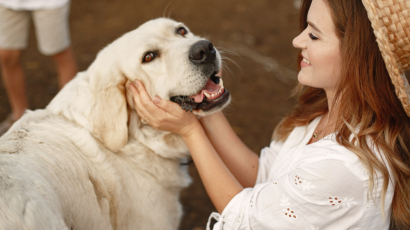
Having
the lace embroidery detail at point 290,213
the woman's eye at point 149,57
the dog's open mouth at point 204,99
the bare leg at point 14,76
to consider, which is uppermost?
the woman's eye at point 149,57

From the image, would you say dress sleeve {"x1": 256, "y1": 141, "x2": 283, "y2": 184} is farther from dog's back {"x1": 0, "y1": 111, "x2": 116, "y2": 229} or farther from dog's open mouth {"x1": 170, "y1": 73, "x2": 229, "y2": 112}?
dog's back {"x1": 0, "y1": 111, "x2": 116, "y2": 229}

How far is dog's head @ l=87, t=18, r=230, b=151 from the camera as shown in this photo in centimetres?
198

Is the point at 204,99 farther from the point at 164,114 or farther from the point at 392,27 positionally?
the point at 392,27

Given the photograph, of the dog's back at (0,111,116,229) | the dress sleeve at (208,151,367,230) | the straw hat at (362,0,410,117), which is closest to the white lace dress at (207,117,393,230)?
the dress sleeve at (208,151,367,230)

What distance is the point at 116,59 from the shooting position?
2076mm

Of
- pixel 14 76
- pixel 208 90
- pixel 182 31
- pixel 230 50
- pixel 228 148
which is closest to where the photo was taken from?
pixel 208 90

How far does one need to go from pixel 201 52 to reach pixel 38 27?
8.28 ft

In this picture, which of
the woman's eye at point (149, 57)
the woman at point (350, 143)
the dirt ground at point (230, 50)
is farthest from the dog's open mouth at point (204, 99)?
the dirt ground at point (230, 50)

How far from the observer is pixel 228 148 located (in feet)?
7.33

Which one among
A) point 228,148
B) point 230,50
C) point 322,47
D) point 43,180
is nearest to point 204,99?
point 228,148

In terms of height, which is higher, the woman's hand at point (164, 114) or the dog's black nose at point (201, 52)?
the dog's black nose at point (201, 52)

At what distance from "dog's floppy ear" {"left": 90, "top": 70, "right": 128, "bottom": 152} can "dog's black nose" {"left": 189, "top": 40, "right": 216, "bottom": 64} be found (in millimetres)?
490

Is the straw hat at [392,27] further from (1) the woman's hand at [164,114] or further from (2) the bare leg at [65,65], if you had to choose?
(2) the bare leg at [65,65]

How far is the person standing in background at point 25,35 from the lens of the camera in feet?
11.1
